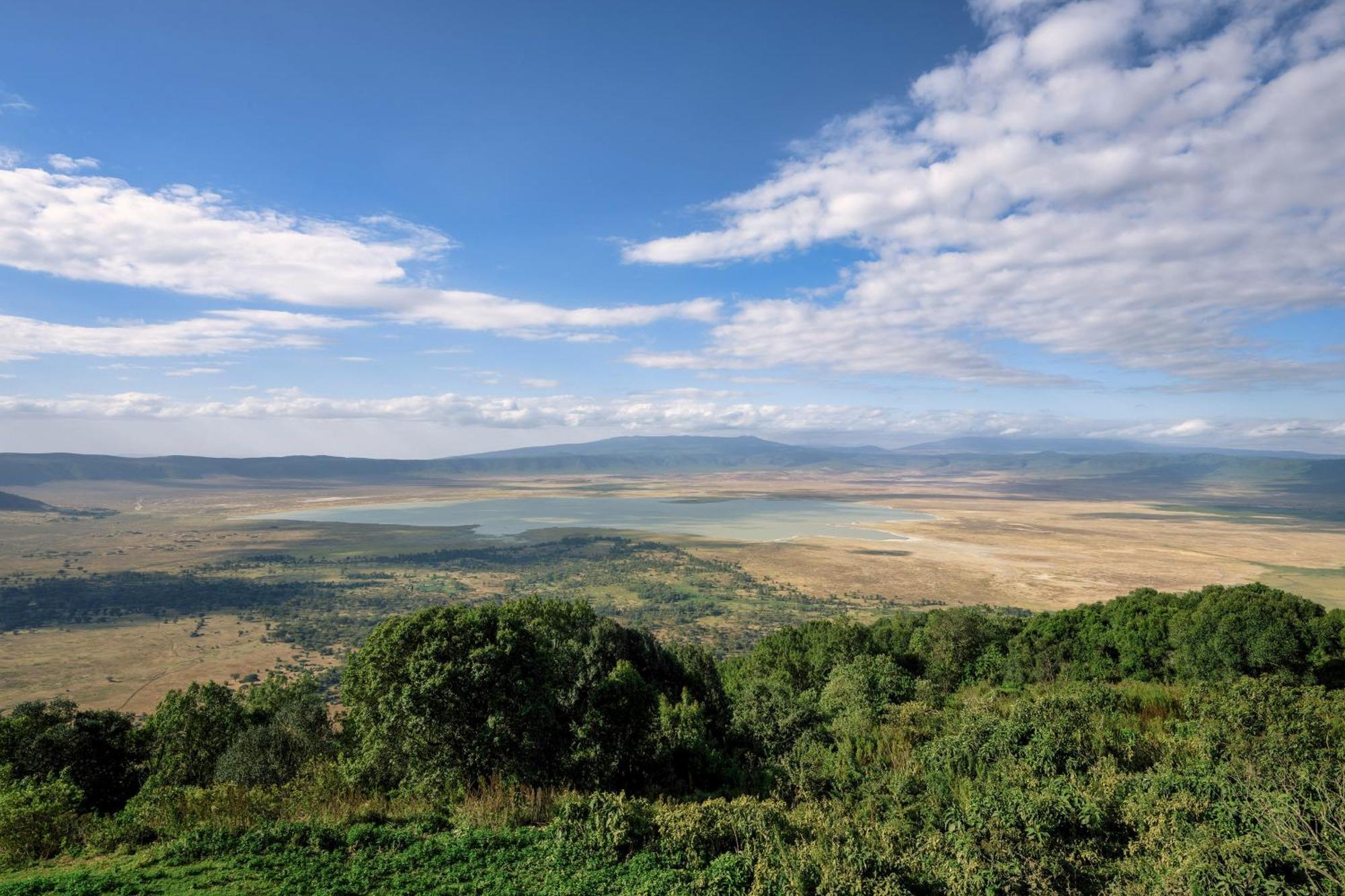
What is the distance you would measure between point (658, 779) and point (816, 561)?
91734mm

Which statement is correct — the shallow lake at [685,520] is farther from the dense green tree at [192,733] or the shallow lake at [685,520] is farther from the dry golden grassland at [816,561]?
the dense green tree at [192,733]

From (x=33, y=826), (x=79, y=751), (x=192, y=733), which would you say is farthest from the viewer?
(x=192, y=733)

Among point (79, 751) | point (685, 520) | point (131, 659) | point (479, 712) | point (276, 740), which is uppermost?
point (479, 712)

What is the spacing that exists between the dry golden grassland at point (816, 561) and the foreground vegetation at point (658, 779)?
4197 centimetres

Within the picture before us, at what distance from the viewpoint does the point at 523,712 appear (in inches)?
615

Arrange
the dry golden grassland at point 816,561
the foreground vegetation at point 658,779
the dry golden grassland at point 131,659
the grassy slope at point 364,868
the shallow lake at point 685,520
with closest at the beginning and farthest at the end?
the foreground vegetation at point 658,779 < the grassy slope at point 364,868 < the dry golden grassland at point 131,659 < the dry golden grassland at point 816,561 < the shallow lake at point 685,520

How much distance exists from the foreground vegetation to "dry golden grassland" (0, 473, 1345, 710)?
138ft

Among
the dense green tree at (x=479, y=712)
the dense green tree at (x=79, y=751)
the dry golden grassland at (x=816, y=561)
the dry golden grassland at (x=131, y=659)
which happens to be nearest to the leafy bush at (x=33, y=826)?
the dense green tree at (x=479, y=712)

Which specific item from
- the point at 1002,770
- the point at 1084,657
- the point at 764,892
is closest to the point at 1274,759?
the point at 1002,770

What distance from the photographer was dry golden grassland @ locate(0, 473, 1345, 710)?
59.2 metres

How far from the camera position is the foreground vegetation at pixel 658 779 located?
32.9 ft

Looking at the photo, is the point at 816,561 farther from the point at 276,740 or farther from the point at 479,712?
the point at 479,712

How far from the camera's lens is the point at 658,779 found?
17438mm

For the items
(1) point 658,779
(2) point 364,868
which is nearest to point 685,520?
(1) point 658,779
